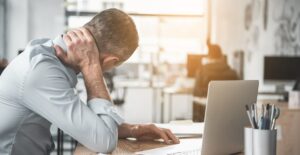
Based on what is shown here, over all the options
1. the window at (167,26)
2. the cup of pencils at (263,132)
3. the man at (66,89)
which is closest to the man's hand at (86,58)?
the man at (66,89)

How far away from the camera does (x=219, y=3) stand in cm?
850

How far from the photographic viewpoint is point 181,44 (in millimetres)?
9172

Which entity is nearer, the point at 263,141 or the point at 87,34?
the point at 263,141

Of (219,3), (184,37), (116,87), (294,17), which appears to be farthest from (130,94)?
(294,17)

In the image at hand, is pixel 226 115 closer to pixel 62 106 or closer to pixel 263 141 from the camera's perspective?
pixel 263 141

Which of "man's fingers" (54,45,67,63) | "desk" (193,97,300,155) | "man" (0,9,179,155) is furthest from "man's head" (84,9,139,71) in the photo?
"desk" (193,97,300,155)

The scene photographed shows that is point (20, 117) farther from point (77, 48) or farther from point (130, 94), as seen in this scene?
point (130, 94)

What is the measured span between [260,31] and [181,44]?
7.97ft

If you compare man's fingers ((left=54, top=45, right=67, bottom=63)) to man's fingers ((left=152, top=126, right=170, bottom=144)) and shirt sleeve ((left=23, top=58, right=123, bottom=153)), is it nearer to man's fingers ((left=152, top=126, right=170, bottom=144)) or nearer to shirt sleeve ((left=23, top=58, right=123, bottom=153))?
shirt sleeve ((left=23, top=58, right=123, bottom=153))

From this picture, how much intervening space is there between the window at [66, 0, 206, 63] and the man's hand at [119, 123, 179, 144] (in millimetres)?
7101

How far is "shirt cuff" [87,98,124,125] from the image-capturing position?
135 centimetres

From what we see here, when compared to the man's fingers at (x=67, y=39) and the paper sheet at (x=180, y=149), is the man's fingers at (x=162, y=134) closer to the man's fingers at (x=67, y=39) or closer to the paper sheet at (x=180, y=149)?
the paper sheet at (x=180, y=149)

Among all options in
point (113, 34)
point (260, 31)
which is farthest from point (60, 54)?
point (260, 31)

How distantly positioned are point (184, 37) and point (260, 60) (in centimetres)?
250
